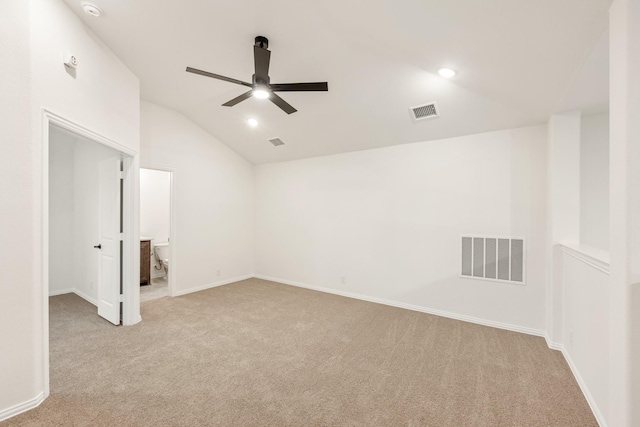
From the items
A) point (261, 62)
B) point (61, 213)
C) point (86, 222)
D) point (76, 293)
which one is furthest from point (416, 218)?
point (61, 213)

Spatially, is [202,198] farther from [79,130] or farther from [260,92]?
[260,92]

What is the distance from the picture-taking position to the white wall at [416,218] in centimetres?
337

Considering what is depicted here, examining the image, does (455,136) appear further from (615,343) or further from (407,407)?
(407,407)

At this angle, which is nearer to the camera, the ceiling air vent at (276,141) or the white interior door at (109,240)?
the white interior door at (109,240)

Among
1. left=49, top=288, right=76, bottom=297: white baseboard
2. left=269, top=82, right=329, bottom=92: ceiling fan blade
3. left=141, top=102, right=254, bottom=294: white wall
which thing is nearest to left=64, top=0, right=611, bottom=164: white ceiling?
left=269, top=82, right=329, bottom=92: ceiling fan blade

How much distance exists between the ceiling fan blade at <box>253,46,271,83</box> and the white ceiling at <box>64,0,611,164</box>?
412 millimetres

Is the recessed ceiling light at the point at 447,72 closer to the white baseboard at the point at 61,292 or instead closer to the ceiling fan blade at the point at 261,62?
the ceiling fan blade at the point at 261,62

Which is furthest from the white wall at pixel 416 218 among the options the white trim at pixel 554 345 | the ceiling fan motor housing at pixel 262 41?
the ceiling fan motor housing at pixel 262 41

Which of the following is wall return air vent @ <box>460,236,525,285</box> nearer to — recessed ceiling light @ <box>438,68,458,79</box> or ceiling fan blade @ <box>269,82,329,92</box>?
recessed ceiling light @ <box>438,68,458,79</box>

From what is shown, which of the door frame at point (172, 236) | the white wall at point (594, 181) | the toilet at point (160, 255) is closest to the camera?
the white wall at point (594, 181)

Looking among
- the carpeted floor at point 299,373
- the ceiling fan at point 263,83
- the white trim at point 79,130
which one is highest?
the ceiling fan at point 263,83

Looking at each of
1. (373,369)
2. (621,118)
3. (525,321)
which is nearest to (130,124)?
(373,369)

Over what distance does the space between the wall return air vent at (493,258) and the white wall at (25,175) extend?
4.38 metres

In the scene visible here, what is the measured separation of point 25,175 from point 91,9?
1.57 metres
